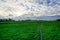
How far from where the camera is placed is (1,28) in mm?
5004

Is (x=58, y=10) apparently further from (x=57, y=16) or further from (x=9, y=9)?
(x=9, y=9)

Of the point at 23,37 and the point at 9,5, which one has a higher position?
the point at 9,5

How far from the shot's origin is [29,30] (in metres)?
5.00

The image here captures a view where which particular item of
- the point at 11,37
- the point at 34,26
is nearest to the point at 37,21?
the point at 34,26

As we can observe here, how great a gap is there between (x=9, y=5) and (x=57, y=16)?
616 millimetres

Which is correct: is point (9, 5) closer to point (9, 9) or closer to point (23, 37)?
point (9, 9)

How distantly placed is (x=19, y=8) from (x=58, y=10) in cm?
49

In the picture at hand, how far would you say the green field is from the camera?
4.98 metres

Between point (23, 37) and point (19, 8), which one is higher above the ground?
point (19, 8)

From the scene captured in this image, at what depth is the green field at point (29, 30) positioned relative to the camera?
4.98m

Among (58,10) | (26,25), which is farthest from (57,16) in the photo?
(26,25)

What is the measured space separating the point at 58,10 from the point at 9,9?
2.01ft

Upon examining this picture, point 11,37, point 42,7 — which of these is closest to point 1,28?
point 11,37

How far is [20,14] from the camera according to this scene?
5000 mm
